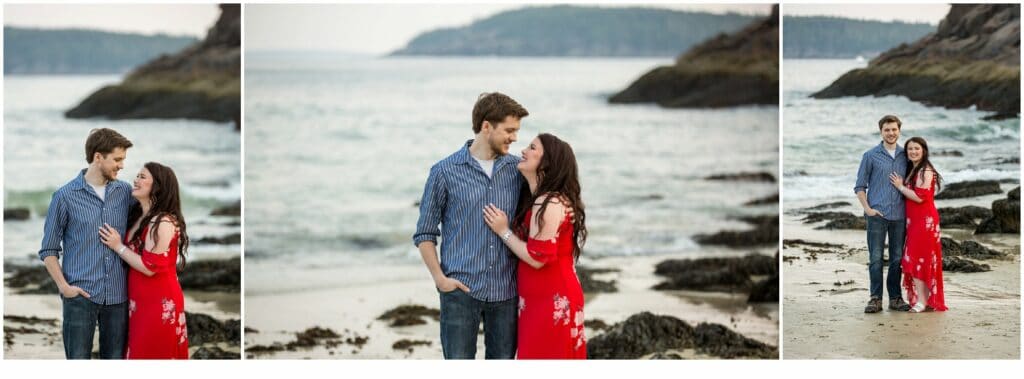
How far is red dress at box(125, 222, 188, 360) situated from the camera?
699 cm

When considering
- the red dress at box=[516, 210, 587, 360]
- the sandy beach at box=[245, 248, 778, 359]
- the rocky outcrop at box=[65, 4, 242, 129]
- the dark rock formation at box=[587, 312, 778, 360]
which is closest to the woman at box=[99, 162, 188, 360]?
the rocky outcrop at box=[65, 4, 242, 129]

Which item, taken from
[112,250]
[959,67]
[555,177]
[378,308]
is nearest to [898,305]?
[959,67]

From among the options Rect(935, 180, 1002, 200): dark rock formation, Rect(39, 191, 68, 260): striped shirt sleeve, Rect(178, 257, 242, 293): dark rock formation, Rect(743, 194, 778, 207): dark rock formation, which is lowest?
Rect(178, 257, 242, 293): dark rock formation

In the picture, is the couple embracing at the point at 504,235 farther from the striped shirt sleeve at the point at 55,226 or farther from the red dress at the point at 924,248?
the red dress at the point at 924,248

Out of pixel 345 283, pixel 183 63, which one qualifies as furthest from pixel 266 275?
pixel 183 63

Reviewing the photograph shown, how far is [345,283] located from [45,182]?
2130 millimetres

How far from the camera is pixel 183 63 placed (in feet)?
28.4

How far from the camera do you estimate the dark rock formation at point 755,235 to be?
9703mm

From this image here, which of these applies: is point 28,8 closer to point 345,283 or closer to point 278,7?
point 278,7

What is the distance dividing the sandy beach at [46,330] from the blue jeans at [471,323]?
2.54 meters

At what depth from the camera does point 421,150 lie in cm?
948

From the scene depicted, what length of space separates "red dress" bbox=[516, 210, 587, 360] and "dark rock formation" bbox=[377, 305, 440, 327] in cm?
330

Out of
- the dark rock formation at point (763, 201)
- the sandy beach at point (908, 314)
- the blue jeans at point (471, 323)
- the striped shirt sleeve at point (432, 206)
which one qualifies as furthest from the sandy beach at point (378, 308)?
the striped shirt sleeve at point (432, 206)

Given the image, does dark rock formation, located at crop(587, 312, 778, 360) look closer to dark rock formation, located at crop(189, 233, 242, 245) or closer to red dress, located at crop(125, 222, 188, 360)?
dark rock formation, located at crop(189, 233, 242, 245)
